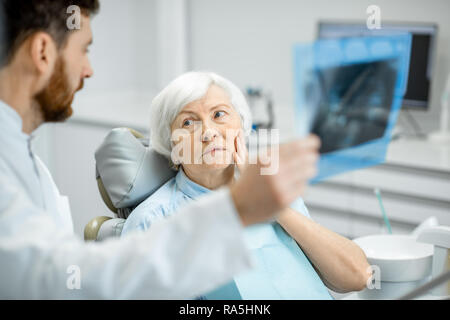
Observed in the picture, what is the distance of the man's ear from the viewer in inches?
33.8

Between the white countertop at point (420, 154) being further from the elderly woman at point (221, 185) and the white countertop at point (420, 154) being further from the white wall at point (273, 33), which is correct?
the elderly woman at point (221, 185)

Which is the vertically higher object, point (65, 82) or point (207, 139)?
point (65, 82)

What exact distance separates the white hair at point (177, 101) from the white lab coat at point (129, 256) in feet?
2.41

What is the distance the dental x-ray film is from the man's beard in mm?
568

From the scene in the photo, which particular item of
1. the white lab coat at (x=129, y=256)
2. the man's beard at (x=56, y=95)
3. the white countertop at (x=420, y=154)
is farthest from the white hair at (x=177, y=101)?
the white countertop at (x=420, y=154)

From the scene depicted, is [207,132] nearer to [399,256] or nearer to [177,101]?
[177,101]

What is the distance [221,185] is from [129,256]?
78 centimetres

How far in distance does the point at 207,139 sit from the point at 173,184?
0.68ft

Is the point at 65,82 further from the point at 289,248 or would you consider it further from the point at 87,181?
the point at 87,181

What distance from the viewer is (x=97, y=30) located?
155 inches

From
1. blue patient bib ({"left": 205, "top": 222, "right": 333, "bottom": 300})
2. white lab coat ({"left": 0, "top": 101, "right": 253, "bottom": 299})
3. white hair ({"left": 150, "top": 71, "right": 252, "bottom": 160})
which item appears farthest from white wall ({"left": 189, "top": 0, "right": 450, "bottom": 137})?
white lab coat ({"left": 0, "top": 101, "right": 253, "bottom": 299})

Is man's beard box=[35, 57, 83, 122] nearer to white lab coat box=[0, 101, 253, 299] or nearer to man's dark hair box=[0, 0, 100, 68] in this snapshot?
man's dark hair box=[0, 0, 100, 68]

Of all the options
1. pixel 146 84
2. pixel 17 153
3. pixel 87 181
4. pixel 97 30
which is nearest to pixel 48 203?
pixel 17 153
